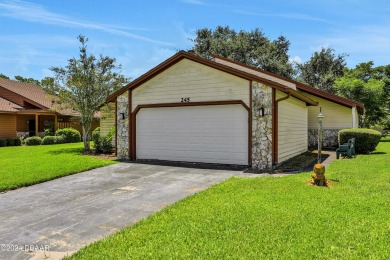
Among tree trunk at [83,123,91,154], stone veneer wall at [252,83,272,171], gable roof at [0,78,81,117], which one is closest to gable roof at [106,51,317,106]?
stone veneer wall at [252,83,272,171]

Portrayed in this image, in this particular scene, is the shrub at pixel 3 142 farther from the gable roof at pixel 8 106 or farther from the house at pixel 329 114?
the house at pixel 329 114

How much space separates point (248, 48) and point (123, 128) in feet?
86.9

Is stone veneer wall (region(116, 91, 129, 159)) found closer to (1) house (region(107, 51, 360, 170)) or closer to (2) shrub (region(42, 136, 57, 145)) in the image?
(1) house (region(107, 51, 360, 170))

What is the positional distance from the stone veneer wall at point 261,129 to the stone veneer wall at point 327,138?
31.5 ft

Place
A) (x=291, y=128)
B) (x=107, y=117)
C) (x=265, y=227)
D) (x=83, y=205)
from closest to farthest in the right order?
(x=265, y=227), (x=83, y=205), (x=291, y=128), (x=107, y=117)

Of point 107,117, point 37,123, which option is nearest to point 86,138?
point 107,117

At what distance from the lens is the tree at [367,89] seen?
2480cm

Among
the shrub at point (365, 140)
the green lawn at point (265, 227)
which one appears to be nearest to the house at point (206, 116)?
the shrub at point (365, 140)

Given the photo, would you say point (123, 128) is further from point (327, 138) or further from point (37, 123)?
point (37, 123)

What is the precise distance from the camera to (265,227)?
444 centimetres

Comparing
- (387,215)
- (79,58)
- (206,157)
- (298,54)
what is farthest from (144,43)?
(298,54)

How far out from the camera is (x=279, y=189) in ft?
22.5

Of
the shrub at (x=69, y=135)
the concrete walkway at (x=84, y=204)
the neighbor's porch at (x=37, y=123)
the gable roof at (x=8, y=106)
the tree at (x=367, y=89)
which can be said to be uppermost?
the tree at (x=367, y=89)

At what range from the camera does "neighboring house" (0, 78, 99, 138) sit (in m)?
23.5
